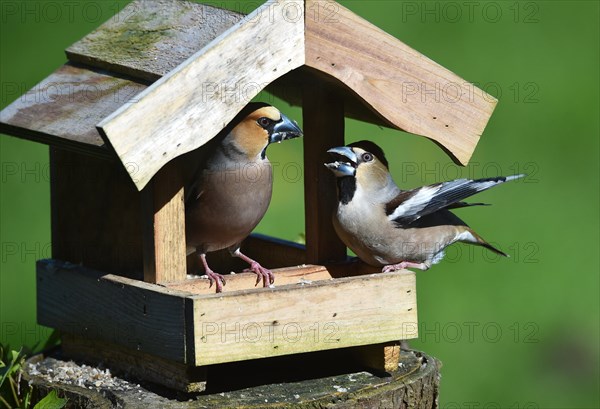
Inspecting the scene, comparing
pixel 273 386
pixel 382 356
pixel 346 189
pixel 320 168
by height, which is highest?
pixel 320 168

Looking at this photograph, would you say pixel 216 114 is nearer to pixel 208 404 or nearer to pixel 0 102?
pixel 208 404

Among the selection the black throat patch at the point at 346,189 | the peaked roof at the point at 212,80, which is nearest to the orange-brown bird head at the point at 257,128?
the peaked roof at the point at 212,80

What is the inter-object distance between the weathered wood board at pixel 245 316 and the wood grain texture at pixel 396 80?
693 mm

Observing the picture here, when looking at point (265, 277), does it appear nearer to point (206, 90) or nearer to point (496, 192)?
point (206, 90)

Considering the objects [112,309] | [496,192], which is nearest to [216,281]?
[112,309]

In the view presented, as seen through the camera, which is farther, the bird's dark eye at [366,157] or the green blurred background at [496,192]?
the green blurred background at [496,192]

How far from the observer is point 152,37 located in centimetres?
511

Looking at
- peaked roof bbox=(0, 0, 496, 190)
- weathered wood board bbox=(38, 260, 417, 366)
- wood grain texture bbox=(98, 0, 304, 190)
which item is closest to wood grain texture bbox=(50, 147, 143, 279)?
weathered wood board bbox=(38, 260, 417, 366)

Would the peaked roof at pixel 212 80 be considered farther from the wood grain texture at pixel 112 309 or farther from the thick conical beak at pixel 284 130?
the wood grain texture at pixel 112 309

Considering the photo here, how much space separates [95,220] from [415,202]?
1.56 meters

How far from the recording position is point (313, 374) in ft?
16.2

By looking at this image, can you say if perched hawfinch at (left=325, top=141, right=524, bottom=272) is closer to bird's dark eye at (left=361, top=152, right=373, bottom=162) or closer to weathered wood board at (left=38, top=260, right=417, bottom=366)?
bird's dark eye at (left=361, top=152, right=373, bottom=162)

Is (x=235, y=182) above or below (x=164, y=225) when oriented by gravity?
above

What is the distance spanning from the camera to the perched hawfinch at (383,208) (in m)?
5.14
